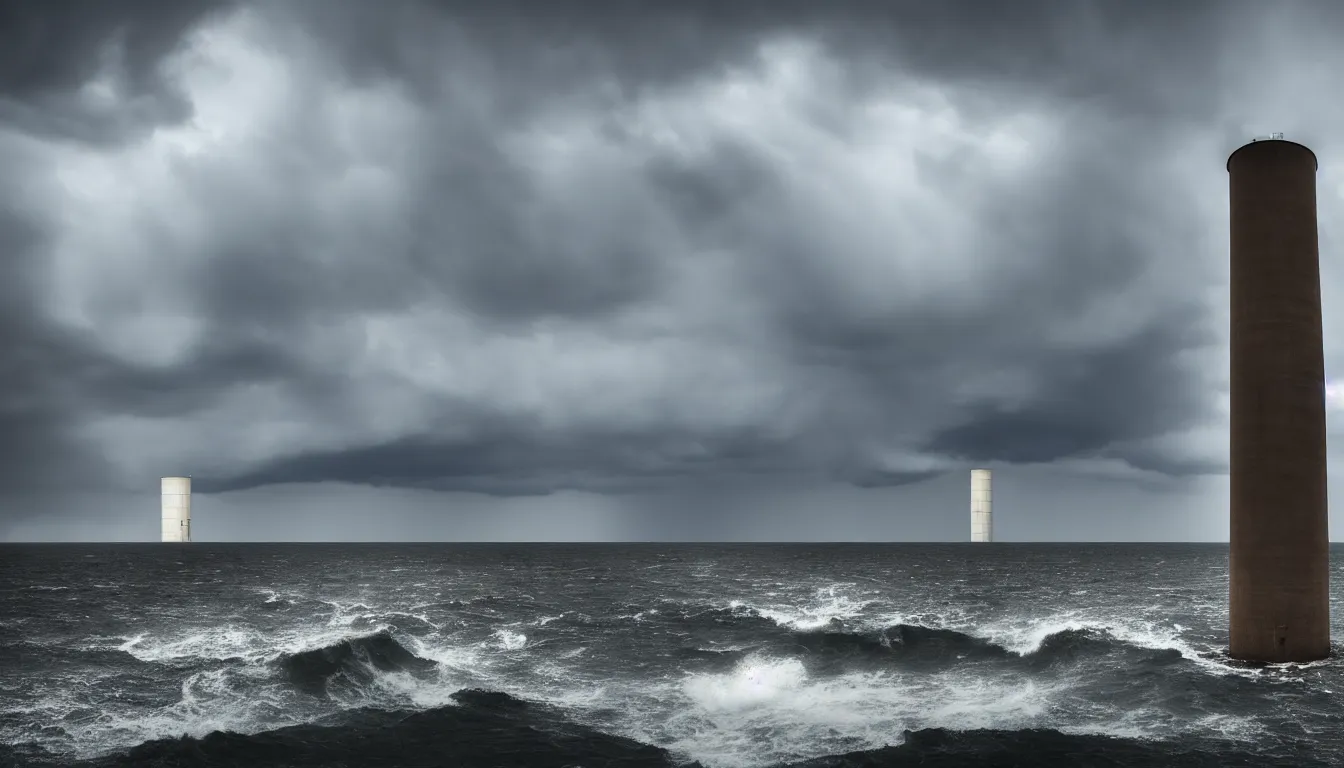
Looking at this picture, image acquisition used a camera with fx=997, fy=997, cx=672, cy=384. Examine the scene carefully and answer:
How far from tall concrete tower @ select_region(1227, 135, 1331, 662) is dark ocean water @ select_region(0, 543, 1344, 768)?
276 centimetres

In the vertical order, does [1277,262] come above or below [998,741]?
above

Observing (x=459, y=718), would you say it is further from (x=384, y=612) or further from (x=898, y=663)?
(x=384, y=612)

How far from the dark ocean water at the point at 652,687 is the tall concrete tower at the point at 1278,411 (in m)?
2.76

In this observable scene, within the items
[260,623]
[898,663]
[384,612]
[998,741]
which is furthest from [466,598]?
[998,741]

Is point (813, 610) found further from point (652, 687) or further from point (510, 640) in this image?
point (652, 687)

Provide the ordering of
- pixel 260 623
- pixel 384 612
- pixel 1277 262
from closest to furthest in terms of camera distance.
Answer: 1. pixel 1277 262
2. pixel 260 623
3. pixel 384 612

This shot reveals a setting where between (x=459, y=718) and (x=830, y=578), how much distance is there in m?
89.9

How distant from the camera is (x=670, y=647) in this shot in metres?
52.8

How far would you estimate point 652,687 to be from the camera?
140 ft

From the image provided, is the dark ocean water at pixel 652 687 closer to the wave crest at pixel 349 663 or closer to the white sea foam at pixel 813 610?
the wave crest at pixel 349 663

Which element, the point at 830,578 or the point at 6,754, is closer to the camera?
the point at 6,754

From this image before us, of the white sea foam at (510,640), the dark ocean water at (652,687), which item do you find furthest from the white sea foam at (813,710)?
the white sea foam at (510,640)

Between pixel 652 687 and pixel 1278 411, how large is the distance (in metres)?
27.8

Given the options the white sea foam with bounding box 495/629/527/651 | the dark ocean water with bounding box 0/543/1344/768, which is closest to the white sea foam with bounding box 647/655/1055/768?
the dark ocean water with bounding box 0/543/1344/768
